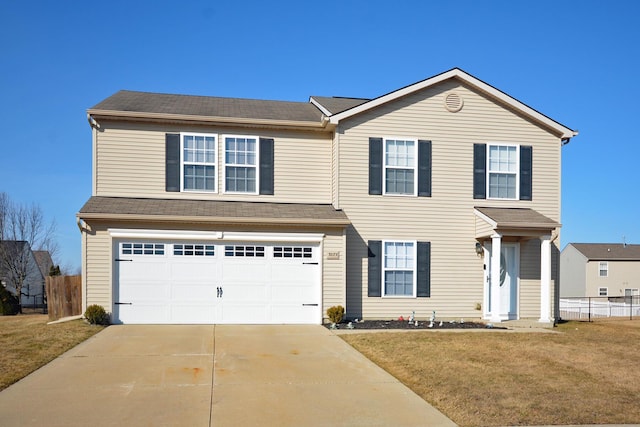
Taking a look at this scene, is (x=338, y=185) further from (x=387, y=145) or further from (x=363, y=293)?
(x=363, y=293)

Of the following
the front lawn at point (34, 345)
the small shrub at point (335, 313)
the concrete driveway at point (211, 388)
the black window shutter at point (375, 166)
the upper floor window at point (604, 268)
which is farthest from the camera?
the upper floor window at point (604, 268)

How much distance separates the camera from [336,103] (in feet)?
63.5

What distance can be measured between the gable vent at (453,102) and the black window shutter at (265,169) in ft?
17.7

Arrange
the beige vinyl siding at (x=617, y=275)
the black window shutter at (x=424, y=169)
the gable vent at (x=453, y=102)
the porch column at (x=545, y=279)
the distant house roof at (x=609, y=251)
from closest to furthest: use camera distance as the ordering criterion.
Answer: the porch column at (x=545, y=279) < the black window shutter at (x=424, y=169) < the gable vent at (x=453, y=102) < the beige vinyl siding at (x=617, y=275) < the distant house roof at (x=609, y=251)

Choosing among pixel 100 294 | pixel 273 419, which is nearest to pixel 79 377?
pixel 273 419

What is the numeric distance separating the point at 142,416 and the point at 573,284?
170 ft

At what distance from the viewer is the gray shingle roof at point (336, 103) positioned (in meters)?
18.1

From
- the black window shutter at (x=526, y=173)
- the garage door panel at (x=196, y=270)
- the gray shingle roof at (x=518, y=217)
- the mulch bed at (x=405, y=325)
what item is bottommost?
the mulch bed at (x=405, y=325)

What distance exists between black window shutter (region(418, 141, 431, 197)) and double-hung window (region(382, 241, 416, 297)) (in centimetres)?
163

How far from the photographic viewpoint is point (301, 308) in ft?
51.5

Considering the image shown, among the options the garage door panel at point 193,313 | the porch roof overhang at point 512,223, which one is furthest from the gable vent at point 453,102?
the garage door panel at point 193,313

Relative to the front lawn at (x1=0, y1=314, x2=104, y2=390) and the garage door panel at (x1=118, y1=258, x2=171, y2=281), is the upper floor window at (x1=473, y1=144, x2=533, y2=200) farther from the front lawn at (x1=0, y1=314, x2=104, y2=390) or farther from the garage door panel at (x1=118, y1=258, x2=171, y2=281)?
the front lawn at (x1=0, y1=314, x2=104, y2=390)

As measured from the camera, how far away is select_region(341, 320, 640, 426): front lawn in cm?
758

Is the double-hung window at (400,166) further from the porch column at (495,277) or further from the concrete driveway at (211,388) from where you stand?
the concrete driveway at (211,388)
